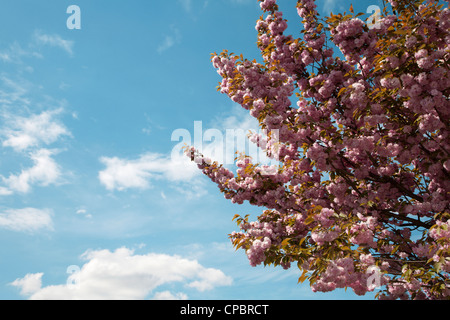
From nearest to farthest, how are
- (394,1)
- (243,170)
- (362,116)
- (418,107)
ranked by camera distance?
1. (418,107)
2. (362,116)
3. (394,1)
4. (243,170)

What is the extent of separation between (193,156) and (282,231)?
3467mm

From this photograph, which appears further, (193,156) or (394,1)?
(193,156)

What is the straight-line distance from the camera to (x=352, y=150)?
7.73 m

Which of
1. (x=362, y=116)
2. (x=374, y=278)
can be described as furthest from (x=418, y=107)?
(x=374, y=278)

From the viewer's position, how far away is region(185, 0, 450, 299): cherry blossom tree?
5812 millimetres

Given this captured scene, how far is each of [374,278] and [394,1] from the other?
650 cm

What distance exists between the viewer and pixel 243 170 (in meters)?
9.17

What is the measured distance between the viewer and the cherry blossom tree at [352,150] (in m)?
5.81
